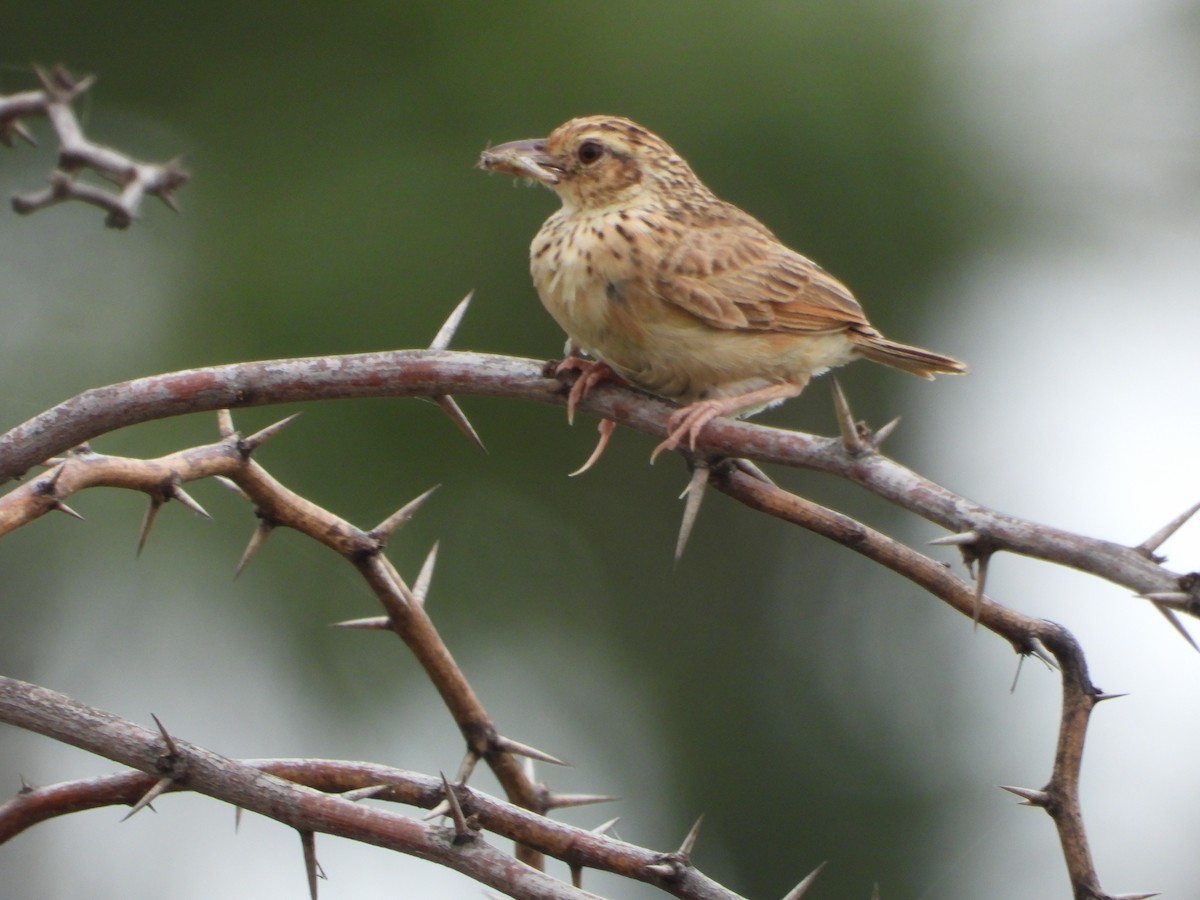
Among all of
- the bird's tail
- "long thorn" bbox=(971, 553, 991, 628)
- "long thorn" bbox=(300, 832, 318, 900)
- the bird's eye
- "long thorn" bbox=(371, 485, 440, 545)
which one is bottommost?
"long thorn" bbox=(300, 832, 318, 900)

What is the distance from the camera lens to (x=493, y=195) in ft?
22.9

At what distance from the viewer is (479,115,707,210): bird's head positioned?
356 centimetres

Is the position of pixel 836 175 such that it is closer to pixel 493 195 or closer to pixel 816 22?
pixel 816 22

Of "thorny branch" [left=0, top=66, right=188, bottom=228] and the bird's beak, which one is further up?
the bird's beak

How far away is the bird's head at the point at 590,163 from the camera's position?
11.7 ft

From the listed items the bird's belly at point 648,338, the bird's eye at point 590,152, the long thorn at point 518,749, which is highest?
the bird's eye at point 590,152

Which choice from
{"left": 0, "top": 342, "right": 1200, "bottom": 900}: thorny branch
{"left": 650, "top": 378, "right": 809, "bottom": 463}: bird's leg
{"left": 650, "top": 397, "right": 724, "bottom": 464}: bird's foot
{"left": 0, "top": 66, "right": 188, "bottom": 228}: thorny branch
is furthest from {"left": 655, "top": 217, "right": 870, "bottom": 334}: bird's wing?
{"left": 0, "top": 66, "right": 188, "bottom": 228}: thorny branch

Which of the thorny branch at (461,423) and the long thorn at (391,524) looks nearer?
the thorny branch at (461,423)

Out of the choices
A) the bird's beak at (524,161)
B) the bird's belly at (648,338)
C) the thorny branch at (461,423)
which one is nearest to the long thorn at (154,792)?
the thorny branch at (461,423)

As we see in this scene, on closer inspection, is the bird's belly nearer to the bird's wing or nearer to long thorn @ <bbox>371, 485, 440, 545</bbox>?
the bird's wing

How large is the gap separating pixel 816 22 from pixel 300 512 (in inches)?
199

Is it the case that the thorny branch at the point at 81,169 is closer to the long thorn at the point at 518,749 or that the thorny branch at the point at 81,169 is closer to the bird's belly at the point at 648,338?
the long thorn at the point at 518,749

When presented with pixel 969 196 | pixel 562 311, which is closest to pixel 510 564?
pixel 969 196

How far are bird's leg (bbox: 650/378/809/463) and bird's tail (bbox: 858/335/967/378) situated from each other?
0.31 meters
